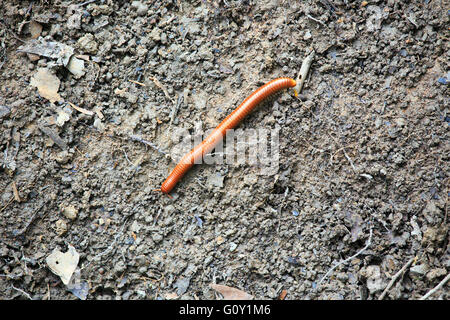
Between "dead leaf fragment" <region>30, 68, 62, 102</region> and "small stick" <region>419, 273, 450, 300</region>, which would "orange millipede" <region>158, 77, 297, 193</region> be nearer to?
"dead leaf fragment" <region>30, 68, 62, 102</region>

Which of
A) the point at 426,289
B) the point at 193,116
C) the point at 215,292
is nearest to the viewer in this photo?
the point at 426,289

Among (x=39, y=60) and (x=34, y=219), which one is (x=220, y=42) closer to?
(x=39, y=60)

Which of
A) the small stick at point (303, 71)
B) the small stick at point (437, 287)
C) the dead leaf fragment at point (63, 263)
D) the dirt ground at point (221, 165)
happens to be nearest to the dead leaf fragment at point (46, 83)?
the dirt ground at point (221, 165)

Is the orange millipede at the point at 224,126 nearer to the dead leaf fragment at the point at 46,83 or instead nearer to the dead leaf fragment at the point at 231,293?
the dead leaf fragment at the point at 231,293

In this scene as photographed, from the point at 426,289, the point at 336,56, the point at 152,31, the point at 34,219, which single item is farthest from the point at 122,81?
the point at 426,289

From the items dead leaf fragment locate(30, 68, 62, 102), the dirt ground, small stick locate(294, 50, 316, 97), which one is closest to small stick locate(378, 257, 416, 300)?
the dirt ground

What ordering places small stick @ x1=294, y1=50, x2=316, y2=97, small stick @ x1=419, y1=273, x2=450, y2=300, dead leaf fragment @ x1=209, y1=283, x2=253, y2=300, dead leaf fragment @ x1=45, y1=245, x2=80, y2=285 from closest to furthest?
1. small stick @ x1=419, y1=273, x2=450, y2=300
2. dead leaf fragment @ x1=209, y1=283, x2=253, y2=300
3. dead leaf fragment @ x1=45, y1=245, x2=80, y2=285
4. small stick @ x1=294, y1=50, x2=316, y2=97
